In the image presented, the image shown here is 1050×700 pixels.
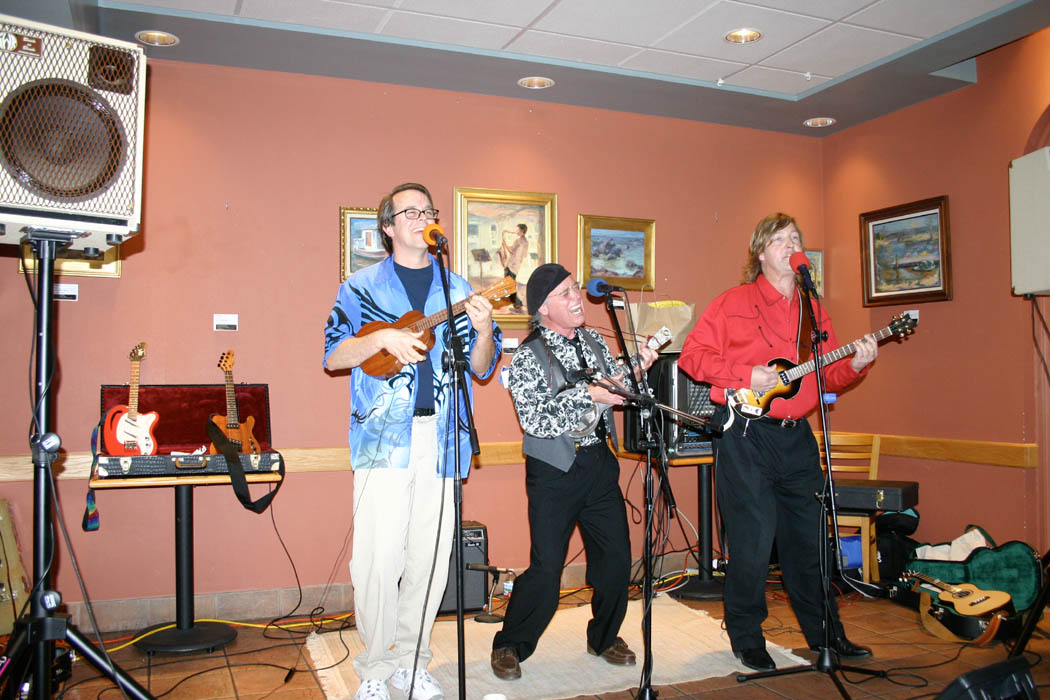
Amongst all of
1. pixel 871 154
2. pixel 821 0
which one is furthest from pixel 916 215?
pixel 821 0

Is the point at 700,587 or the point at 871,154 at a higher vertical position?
the point at 871,154

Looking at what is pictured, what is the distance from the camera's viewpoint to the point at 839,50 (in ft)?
14.2

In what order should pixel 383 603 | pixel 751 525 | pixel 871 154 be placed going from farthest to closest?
pixel 871 154 → pixel 751 525 → pixel 383 603

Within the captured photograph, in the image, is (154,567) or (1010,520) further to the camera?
(1010,520)

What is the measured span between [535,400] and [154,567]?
2.39 meters

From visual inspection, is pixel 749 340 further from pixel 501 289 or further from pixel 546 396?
pixel 501 289

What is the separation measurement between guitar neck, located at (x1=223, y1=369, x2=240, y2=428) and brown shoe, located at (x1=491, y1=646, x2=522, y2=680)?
67.6 inches

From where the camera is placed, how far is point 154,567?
4137mm

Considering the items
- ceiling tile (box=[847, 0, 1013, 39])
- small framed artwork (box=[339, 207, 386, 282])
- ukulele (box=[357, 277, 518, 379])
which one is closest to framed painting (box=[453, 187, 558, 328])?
small framed artwork (box=[339, 207, 386, 282])

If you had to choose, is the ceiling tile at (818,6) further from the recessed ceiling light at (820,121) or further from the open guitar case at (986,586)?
the open guitar case at (986,586)

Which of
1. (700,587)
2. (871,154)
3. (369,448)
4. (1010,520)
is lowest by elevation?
(700,587)

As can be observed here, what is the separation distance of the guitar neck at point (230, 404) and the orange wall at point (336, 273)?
0.26 m

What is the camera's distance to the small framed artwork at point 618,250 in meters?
5.08

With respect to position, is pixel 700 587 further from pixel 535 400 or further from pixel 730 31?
pixel 730 31
